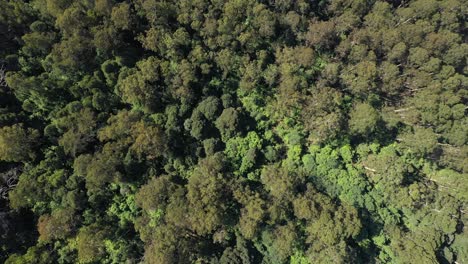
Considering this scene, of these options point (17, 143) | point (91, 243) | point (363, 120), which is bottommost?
point (91, 243)

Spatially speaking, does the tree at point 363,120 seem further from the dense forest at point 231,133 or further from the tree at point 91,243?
the tree at point 91,243

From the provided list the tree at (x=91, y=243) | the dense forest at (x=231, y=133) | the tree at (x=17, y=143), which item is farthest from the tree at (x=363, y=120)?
the tree at (x=17, y=143)

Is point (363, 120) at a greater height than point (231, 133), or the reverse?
point (231, 133)

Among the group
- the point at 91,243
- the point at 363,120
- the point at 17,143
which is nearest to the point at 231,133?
the point at 363,120

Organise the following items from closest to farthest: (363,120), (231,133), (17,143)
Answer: (17,143), (363,120), (231,133)

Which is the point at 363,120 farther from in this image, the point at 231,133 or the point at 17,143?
the point at 17,143

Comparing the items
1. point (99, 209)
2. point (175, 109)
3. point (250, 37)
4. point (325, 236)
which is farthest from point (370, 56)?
point (99, 209)

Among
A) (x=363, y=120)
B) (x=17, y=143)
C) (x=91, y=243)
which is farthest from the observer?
(x=363, y=120)

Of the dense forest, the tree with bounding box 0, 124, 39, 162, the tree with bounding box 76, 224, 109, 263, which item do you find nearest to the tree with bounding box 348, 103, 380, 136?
the dense forest
